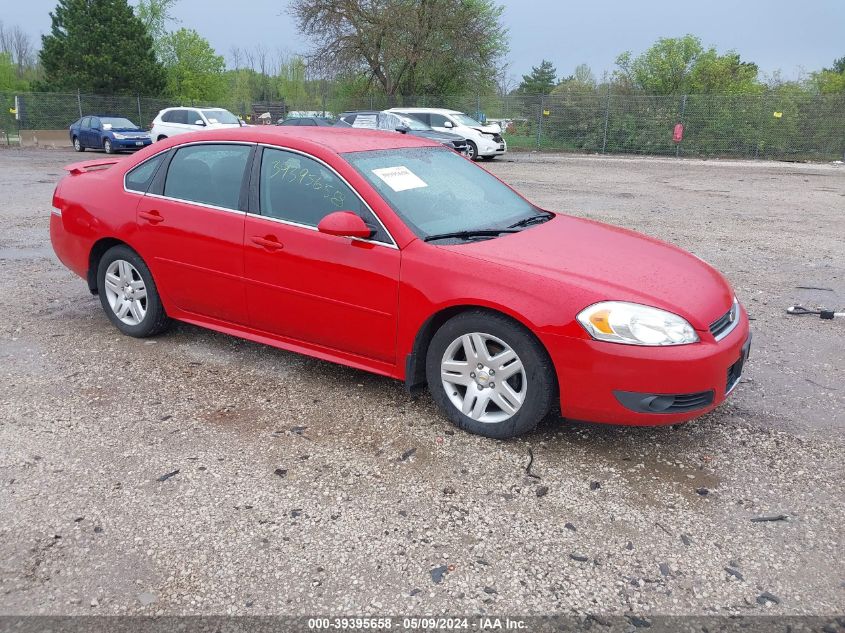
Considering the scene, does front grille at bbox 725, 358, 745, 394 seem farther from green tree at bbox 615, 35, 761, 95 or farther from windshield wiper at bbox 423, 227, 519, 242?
green tree at bbox 615, 35, 761, 95

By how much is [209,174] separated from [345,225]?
4.50ft

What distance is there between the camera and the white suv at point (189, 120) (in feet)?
77.6

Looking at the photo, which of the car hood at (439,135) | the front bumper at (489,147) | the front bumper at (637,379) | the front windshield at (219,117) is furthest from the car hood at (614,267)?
the front windshield at (219,117)

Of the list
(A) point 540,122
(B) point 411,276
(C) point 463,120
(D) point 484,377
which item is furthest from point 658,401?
(A) point 540,122

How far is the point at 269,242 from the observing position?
4301 millimetres

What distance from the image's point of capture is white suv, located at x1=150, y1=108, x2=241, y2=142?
2366cm

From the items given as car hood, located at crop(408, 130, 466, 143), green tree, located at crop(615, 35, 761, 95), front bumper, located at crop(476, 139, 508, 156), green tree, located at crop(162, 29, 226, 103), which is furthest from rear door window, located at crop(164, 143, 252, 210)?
green tree, located at crop(162, 29, 226, 103)

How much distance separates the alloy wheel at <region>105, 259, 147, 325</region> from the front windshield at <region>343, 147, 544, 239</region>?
193 cm

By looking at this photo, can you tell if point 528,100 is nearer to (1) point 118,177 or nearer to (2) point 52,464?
(1) point 118,177

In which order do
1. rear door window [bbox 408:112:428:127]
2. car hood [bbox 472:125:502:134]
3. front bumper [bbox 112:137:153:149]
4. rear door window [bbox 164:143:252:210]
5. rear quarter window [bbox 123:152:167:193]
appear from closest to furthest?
1. rear door window [bbox 164:143:252:210]
2. rear quarter window [bbox 123:152:167:193]
3. car hood [bbox 472:125:502:134]
4. rear door window [bbox 408:112:428:127]
5. front bumper [bbox 112:137:153:149]

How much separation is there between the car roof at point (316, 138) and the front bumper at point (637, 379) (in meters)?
1.86

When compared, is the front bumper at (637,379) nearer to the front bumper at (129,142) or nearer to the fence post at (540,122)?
the front bumper at (129,142)

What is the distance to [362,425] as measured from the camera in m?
3.95

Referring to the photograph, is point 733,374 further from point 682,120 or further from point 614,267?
point 682,120
